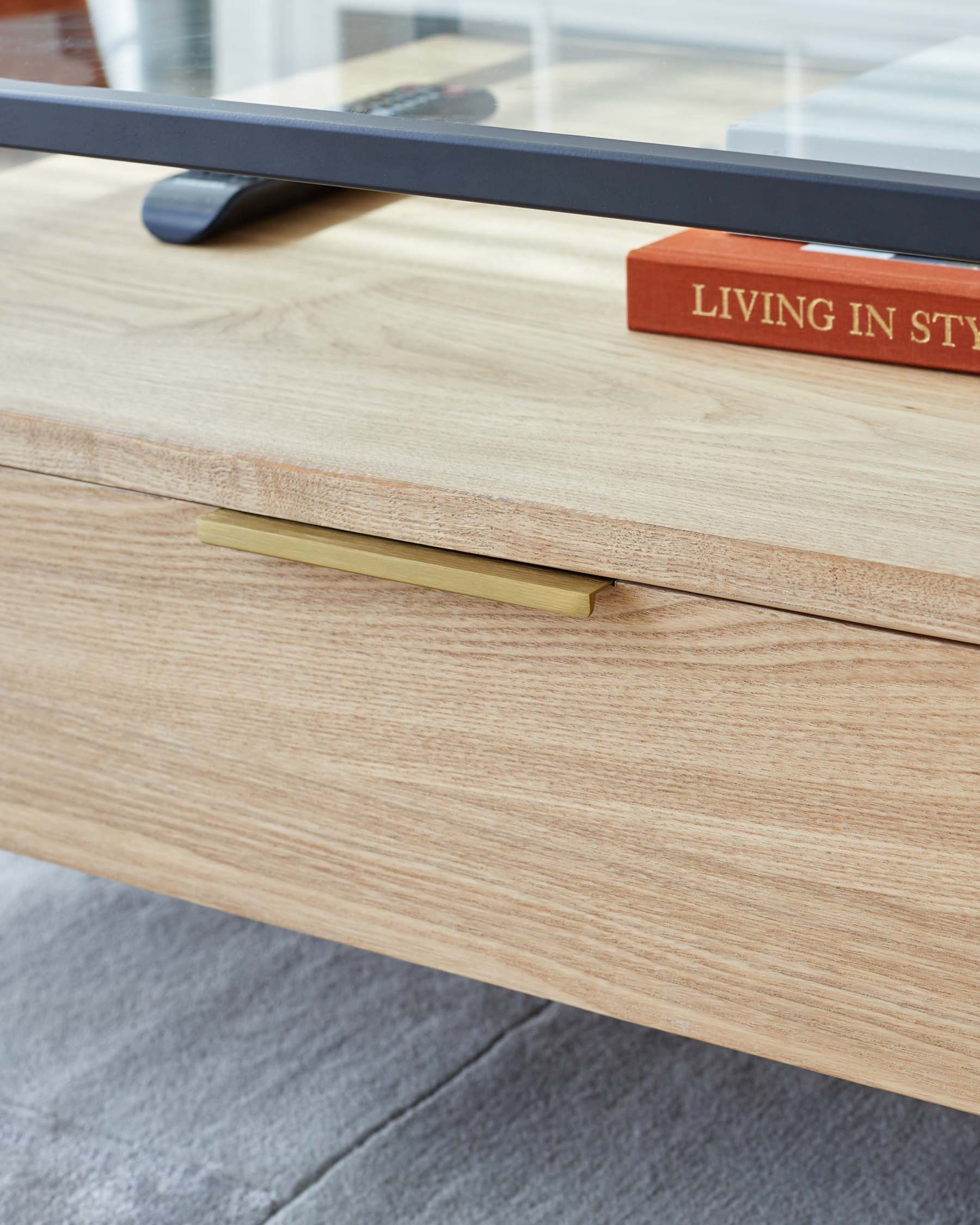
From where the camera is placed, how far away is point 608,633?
0.52 metres

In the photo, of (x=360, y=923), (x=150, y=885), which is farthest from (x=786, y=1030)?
(x=150, y=885)

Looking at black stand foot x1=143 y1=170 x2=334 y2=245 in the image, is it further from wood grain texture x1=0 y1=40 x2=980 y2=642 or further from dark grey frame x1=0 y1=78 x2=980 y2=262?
dark grey frame x1=0 y1=78 x2=980 y2=262

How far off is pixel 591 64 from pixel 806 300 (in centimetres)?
17

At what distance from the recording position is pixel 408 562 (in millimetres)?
531

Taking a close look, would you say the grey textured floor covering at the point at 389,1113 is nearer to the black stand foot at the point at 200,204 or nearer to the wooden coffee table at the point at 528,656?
the wooden coffee table at the point at 528,656

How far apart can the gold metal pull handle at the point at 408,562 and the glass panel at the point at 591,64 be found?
0.16 meters

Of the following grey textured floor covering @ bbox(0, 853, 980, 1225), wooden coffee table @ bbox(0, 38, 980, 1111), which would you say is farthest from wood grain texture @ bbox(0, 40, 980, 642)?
grey textured floor covering @ bbox(0, 853, 980, 1225)

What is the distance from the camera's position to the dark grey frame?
0.49 m

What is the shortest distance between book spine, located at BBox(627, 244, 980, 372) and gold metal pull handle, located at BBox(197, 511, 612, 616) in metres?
0.18

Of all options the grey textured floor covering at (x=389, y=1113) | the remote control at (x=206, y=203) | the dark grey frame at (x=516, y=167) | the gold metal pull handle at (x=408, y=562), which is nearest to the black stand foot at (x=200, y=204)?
the remote control at (x=206, y=203)

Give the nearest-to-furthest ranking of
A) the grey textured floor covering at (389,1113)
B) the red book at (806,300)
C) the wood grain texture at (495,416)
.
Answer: the wood grain texture at (495,416), the red book at (806,300), the grey textured floor covering at (389,1113)

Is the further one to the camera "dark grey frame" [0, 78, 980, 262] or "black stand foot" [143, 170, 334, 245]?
"black stand foot" [143, 170, 334, 245]

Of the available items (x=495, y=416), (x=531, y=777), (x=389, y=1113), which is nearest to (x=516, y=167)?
(x=495, y=416)

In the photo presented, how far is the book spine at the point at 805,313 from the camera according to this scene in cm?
59
